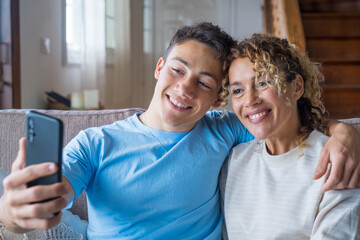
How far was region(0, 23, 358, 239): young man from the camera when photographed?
1.13 m

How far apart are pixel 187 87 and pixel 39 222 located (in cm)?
63

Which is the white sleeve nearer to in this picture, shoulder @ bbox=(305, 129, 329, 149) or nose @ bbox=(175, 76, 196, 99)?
shoulder @ bbox=(305, 129, 329, 149)

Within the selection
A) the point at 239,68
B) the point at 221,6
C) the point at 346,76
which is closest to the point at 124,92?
the point at 221,6

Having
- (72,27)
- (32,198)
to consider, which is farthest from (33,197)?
(72,27)

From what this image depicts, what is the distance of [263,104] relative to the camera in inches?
43.8

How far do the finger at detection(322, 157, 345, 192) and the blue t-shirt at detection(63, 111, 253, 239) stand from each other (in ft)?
1.25

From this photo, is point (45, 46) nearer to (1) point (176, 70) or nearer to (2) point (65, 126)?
(2) point (65, 126)

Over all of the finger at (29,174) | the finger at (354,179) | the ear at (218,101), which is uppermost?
the ear at (218,101)

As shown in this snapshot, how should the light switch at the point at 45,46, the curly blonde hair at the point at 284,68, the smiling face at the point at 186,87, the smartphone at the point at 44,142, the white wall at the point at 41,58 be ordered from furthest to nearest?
the light switch at the point at 45,46 → the white wall at the point at 41,58 → the smiling face at the point at 186,87 → the curly blonde hair at the point at 284,68 → the smartphone at the point at 44,142

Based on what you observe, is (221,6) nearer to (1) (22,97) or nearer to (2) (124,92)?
(2) (124,92)

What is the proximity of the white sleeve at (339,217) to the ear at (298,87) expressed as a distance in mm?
329

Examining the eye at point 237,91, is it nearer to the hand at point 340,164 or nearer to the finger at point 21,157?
the hand at point 340,164

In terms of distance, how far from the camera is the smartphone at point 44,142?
69 cm

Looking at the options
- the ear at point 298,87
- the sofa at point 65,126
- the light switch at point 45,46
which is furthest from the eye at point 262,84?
the light switch at point 45,46
